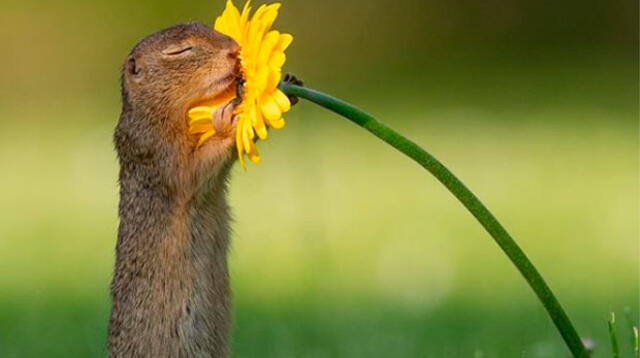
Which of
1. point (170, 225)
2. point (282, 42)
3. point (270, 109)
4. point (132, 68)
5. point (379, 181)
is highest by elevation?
point (379, 181)

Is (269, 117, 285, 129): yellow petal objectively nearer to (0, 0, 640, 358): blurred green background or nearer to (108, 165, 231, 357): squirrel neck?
(108, 165, 231, 357): squirrel neck

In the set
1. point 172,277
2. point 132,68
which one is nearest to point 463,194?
point 172,277

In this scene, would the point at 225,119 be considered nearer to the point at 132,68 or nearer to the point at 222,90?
the point at 222,90

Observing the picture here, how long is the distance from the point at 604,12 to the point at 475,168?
553 centimetres

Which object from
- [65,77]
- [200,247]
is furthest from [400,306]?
[65,77]

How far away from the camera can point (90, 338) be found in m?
6.25

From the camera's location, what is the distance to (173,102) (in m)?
4.50

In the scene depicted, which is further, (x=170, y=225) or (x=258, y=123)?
(x=170, y=225)

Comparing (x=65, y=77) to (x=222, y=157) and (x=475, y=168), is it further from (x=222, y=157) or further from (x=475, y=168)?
(x=222, y=157)

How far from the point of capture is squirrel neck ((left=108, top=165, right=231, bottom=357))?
14.7ft

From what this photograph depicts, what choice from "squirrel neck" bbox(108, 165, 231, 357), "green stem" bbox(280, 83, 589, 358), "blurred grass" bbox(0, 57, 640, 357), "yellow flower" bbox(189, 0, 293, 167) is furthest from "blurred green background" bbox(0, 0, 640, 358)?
"yellow flower" bbox(189, 0, 293, 167)

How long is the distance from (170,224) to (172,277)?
0.52ft

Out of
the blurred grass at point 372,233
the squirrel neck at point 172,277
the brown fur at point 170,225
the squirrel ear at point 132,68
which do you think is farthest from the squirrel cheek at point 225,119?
the blurred grass at point 372,233

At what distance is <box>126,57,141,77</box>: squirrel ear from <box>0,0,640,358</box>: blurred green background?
4.53ft
